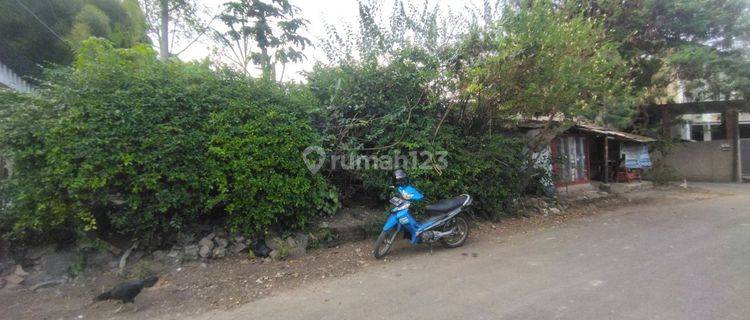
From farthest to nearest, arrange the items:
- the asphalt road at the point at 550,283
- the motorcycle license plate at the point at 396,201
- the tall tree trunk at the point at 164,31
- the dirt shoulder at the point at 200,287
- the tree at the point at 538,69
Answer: the tall tree trunk at the point at 164,31, the tree at the point at 538,69, the motorcycle license plate at the point at 396,201, the dirt shoulder at the point at 200,287, the asphalt road at the point at 550,283

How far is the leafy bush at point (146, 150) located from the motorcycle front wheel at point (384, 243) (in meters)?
1.17

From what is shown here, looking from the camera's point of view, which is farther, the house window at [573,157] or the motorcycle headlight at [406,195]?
the house window at [573,157]

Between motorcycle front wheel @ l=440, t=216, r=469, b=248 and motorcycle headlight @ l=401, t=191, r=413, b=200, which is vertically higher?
motorcycle headlight @ l=401, t=191, r=413, b=200

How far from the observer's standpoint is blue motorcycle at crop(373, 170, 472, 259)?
18.7 ft

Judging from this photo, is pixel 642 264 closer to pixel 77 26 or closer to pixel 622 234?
pixel 622 234

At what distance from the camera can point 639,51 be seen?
12.6 meters

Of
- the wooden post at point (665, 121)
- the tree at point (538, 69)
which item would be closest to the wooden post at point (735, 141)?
the wooden post at point (665, 121)

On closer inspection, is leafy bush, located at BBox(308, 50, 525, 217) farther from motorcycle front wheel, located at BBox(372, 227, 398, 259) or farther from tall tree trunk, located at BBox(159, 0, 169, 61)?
tall tree trunk, located at BBox(159, 0, 169, 61)

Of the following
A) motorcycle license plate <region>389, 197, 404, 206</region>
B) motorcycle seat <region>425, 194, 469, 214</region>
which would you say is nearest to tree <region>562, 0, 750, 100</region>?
motorcycle seat <region>425, 194, 469, 214</region>

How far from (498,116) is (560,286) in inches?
Result: 177

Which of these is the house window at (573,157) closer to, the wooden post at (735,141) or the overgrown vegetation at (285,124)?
the overgrown vegetation at (285,124)

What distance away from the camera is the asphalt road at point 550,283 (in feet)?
11.9

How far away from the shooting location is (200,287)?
15.4 feet

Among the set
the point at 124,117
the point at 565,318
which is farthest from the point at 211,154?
the point at 565,318
